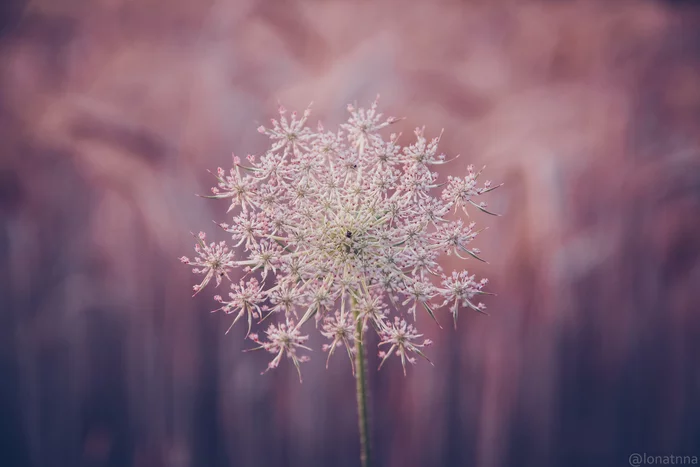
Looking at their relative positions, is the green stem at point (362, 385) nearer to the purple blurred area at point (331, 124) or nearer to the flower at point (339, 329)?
the flower at point (339, 329)

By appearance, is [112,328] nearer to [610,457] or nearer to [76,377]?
[76,377]

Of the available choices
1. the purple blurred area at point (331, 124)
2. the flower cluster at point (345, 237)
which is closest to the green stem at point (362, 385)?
the flower cluster at point (345, 237)

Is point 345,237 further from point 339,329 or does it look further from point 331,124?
point 331,124

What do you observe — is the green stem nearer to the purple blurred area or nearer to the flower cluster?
the flower cluster

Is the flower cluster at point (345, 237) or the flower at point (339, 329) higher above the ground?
the flower cluster at point (345, 237)

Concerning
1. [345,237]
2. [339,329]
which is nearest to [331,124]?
[345,237]

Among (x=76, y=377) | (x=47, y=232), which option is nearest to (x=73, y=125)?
(x=47, y=232)

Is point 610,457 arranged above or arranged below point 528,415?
below

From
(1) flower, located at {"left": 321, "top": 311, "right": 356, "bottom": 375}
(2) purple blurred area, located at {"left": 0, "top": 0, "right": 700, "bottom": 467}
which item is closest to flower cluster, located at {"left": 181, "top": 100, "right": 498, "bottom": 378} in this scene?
(1) flower, located at {"left": 321, "top": 311, "right": 356, "bottom": 375}
